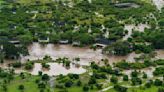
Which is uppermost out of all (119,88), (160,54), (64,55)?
(64,55)

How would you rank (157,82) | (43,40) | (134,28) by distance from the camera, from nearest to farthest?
(157,82) → (43,40) → (134,28)

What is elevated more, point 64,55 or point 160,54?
point 64,55

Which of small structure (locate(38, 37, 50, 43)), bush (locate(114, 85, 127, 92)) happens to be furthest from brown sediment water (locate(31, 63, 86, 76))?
small structure (locate(38, 37, 50, 43))

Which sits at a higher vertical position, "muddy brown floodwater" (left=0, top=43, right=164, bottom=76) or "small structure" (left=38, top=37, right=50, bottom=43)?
"small structure" (left=38, top=37, right=50, bottom=43)

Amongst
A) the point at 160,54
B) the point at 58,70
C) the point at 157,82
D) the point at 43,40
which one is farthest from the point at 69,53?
the point at 157,82

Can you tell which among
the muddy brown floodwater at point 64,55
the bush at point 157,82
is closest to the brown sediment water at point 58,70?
the muddy brown floodwater at point 64,55

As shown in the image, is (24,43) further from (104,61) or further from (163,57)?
(163,57)

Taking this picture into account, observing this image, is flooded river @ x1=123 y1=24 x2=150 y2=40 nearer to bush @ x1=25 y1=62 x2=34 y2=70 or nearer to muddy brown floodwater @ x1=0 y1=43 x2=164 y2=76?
muddy brown floodwater @ x1=0 y1=43 x2=164 y2=76

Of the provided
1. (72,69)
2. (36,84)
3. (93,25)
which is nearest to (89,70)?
(72,69)

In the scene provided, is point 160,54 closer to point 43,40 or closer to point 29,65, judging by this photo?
point 43,40

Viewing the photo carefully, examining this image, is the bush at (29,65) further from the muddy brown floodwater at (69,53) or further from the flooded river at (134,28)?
the flooded river at (134,28)

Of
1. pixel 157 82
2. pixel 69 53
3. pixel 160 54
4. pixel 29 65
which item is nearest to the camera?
pixel 157 82
